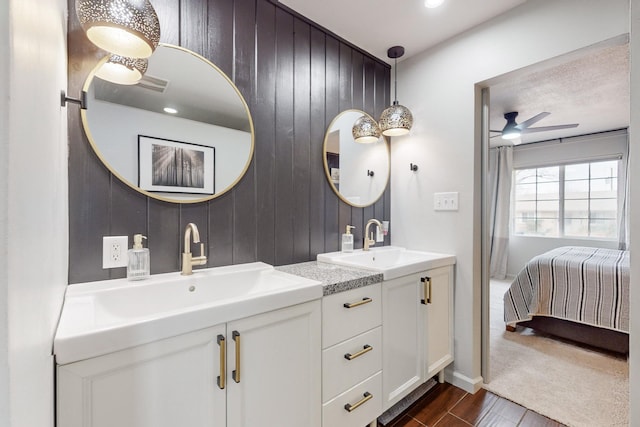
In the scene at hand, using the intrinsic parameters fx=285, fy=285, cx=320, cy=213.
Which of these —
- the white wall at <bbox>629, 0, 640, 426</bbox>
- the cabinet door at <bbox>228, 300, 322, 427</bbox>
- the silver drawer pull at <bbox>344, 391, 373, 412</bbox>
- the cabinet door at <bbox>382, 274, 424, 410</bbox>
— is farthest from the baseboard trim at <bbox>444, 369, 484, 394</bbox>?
the cabinet door at <bbox>228, 300, 322, 427</bbox>

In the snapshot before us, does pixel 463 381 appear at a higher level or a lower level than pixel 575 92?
lower

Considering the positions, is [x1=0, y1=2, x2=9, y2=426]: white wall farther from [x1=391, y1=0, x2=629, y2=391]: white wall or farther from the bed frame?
the bed frame

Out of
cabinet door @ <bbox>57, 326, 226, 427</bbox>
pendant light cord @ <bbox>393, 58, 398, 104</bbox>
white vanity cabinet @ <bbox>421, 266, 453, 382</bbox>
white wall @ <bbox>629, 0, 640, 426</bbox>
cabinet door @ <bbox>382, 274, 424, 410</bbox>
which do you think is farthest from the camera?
pendant light cord @ <bbox>393, 58, 398, 104</bbox>

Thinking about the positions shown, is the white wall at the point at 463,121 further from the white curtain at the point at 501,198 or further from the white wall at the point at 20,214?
the white curtain at the point at 501,198

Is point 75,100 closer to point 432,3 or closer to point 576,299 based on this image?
point 432,3

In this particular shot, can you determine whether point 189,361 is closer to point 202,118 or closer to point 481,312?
point 202,118

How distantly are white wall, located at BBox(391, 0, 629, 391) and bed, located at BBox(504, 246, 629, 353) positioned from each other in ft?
3.91

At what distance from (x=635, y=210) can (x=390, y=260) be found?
1372 millimetres

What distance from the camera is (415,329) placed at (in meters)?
1.67

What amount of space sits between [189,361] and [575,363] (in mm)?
2803

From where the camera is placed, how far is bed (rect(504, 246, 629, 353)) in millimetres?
2285

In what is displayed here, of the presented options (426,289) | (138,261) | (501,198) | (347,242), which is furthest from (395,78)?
(501,198)

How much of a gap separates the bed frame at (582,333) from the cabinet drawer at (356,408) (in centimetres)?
211

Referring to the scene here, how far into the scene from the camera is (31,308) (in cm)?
41
